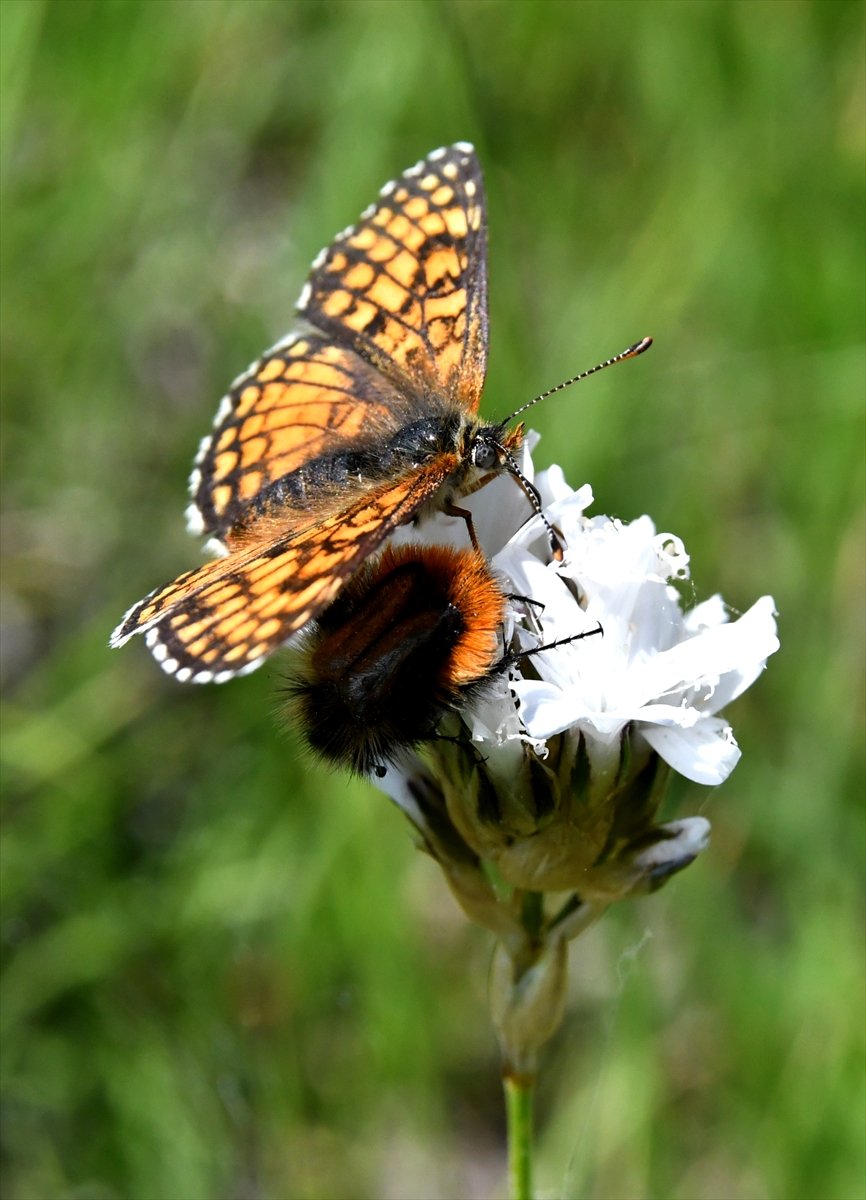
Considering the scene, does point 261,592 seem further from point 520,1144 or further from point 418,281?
point 418,281

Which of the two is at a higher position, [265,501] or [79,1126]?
[265,501]

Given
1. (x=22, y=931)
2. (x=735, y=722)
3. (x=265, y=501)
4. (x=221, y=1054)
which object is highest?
(x=265, y=501)

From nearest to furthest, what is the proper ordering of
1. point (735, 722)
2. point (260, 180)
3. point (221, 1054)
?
1. point (221, 1054)
2. point (735, 722)
3. point (260, 180)

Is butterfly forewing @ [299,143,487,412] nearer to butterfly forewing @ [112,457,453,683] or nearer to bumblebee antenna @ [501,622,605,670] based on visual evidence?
butterfly forewing @ [112,457,453,683]

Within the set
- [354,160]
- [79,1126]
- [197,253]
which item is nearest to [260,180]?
[197,253]

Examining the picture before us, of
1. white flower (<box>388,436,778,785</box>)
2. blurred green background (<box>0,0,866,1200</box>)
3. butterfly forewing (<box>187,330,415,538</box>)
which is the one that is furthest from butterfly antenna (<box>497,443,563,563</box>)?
blurred green background (<box>0,0,866,1200</box>)

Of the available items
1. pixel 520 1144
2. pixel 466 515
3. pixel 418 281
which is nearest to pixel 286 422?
pixel 418 281

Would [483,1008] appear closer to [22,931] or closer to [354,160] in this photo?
[22,931]

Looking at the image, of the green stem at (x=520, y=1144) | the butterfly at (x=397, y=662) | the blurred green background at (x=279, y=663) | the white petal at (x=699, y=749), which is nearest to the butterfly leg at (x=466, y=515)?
the butterfly at (x=397, y=662)
